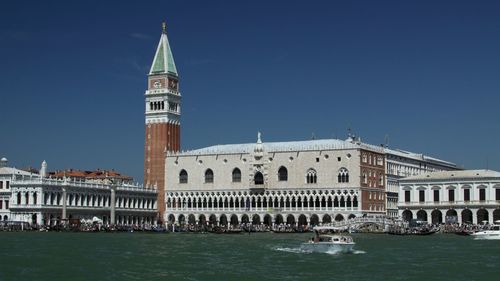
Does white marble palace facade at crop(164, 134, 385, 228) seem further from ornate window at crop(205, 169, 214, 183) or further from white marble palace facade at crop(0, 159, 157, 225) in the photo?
white marble palace facade at crop(0, 159, 157, 225)

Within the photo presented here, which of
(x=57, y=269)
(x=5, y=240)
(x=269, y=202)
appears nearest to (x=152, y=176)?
(x=269, y=202)

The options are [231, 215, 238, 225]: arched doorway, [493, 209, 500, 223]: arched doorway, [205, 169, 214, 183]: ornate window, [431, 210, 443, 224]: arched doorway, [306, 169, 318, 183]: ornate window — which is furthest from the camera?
[205, 169, 214, 183]: ornate window

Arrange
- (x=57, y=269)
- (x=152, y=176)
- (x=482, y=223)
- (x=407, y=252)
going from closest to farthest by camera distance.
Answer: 1. (x=57, y=269)
2. (x=407, y=252)
3. (x=482, y=223)
4. (x=152, y=176)

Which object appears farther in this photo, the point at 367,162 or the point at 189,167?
the point at 189,167

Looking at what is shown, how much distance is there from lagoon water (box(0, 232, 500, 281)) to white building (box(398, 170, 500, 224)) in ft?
102

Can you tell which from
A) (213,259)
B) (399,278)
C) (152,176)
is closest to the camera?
(399,278)

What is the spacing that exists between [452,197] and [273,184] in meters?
19.9

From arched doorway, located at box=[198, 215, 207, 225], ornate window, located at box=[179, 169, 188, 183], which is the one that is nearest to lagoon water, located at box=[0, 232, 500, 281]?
arched doorway, located at box=[198, 215, 207, 225]

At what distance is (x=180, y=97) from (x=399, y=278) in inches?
3072

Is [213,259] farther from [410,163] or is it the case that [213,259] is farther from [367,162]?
[410,163]

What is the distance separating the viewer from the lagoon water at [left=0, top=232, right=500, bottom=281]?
40.9m

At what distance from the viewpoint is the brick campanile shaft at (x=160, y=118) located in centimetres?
11238

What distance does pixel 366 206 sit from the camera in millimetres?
98375

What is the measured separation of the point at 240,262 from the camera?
48.1 m
